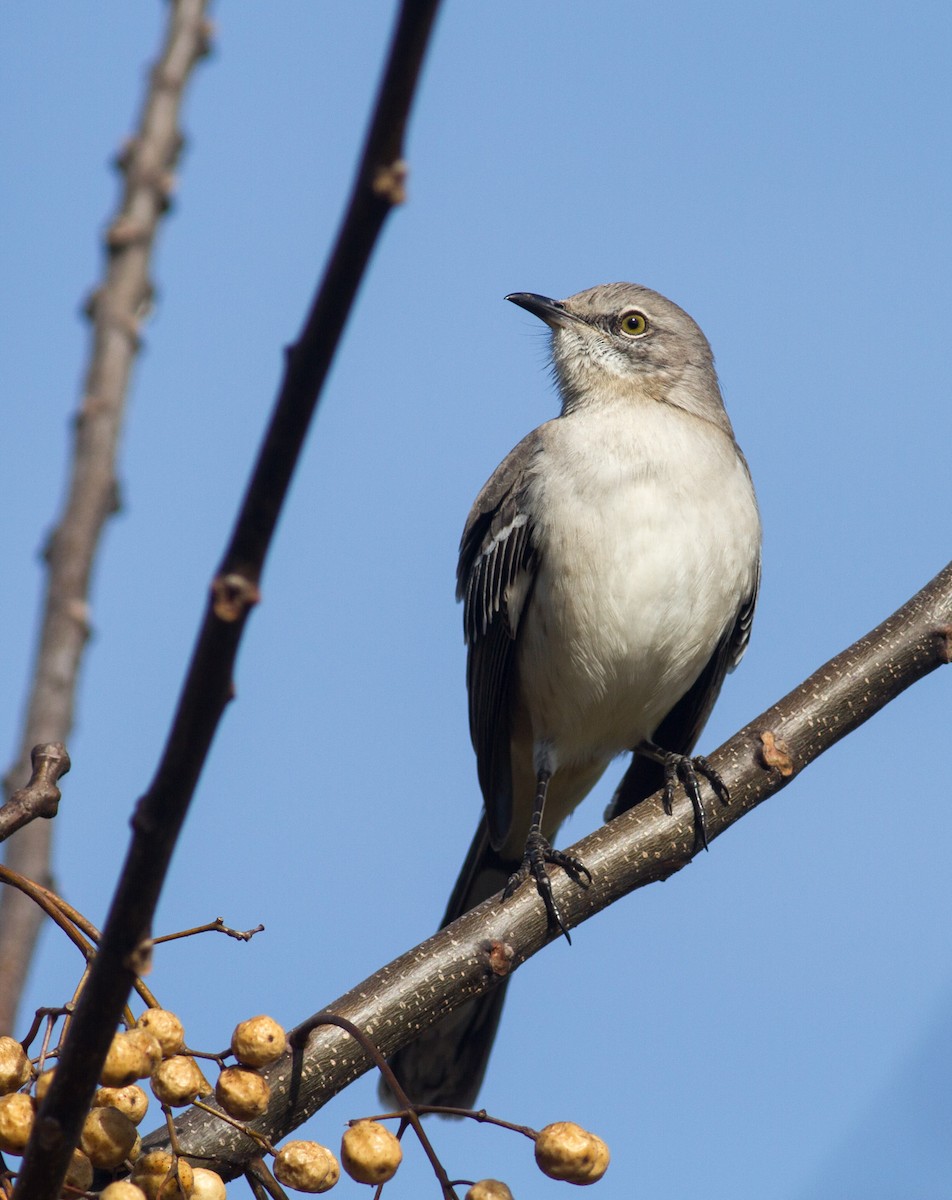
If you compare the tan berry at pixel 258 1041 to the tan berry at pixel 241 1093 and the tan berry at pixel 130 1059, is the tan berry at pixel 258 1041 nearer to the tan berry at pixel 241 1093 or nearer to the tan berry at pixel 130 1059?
the tan berry at pixel 241 1093

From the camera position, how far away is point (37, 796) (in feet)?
8.46

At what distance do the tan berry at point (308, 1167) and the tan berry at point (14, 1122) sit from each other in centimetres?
50

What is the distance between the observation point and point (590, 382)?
24.2ft

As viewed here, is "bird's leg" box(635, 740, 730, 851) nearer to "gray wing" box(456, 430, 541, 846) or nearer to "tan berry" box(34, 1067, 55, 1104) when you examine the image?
"gray wing" box(456, 430, 541, 846)

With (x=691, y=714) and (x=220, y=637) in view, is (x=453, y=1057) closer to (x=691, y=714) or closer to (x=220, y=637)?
(x=691, y=714)

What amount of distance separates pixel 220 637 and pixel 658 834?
3300 mm

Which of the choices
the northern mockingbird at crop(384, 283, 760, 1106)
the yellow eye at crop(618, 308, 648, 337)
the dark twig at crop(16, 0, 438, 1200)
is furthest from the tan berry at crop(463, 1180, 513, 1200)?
the yellow eye at crop(618, 308, 648, 337)

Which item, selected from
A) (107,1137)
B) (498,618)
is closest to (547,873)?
(107,1137)

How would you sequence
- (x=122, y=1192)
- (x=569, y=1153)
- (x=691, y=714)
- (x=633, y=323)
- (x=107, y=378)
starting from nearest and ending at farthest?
(x=107, y=378), (x=122, y=1192), (x=569, y=1153), (x=691, y=714), (x=633, y=323)

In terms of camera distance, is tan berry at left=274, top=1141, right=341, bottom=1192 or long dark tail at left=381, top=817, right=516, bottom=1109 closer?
tan berry at left=274, top=1141, right=341, bottom=1192

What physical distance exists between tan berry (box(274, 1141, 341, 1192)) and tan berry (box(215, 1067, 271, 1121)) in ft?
0.40

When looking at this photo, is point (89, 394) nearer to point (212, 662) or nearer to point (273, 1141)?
point (212, 662)

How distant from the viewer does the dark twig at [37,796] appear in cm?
255

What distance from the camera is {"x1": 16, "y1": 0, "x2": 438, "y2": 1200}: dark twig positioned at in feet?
5.20
